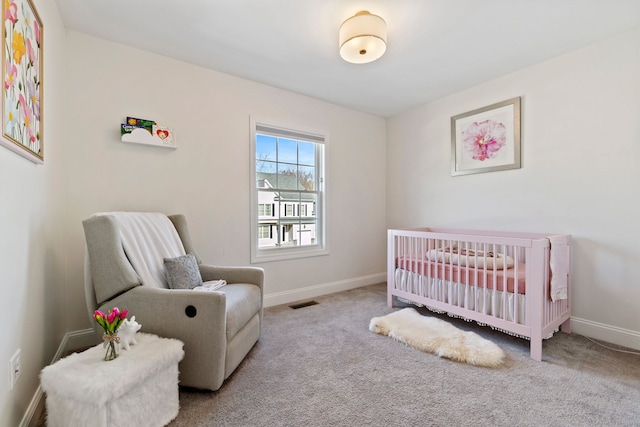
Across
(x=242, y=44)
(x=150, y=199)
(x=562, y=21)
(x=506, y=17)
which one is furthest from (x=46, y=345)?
(x=562, y=21)

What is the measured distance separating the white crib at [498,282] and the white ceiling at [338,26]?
1.50m

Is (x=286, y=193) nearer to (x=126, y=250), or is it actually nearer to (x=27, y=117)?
(x=126, y=250)

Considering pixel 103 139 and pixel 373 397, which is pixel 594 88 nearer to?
pixel 373 397

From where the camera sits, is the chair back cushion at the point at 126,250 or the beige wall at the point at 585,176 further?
the beige wall at the point at 585,176

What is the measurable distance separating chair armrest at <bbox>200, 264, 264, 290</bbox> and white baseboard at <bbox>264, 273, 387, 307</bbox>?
0.86 metres

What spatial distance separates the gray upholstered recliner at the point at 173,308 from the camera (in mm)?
1493

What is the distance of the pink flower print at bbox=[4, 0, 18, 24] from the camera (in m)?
1.13

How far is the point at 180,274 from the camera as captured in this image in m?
1.87

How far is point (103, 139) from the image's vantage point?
2.18 m

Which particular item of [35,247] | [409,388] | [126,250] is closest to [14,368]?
[35,247]

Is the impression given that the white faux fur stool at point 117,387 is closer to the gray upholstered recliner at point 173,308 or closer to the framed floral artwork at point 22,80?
the gray upholstered recliner at point 173,308

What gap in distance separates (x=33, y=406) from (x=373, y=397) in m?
1.66

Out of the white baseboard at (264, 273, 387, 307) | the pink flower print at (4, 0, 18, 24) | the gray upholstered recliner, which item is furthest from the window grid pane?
the pink flower print at (4, 0, 18, 24)

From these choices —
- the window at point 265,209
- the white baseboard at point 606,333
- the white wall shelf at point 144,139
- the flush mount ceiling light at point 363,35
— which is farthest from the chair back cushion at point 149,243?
the white baseboard at point 606,333
